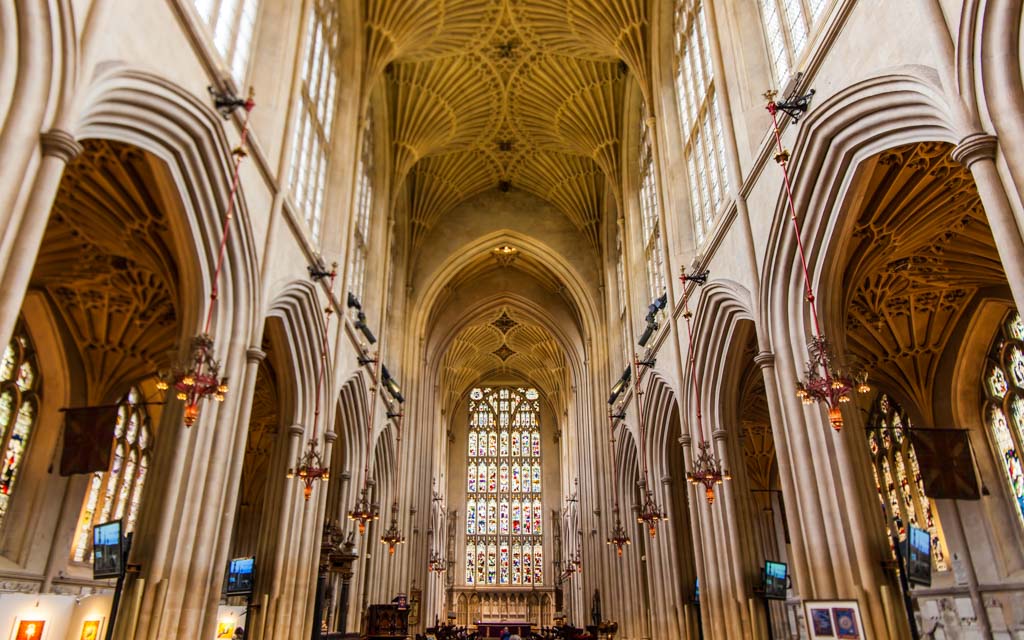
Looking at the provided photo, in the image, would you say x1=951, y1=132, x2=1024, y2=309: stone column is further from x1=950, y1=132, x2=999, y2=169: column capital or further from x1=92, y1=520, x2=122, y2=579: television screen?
x1=92, y1=520, x2=122, y2=579: television screen

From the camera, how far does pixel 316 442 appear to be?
494 inches

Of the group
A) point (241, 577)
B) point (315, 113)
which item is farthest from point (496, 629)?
point (315, 113)

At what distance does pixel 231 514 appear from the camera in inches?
386

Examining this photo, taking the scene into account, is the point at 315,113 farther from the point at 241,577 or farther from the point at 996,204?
the point at 996,204

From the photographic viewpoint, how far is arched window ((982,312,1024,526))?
13.2 metres

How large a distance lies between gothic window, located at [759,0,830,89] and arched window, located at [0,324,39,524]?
1474cm

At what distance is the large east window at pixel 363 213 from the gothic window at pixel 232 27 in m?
7.38

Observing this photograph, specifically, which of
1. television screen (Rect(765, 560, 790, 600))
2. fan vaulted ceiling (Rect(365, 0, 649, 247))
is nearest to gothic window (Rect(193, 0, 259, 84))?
fan vaulted ceiling (Rect(365, 0, 649, 247))

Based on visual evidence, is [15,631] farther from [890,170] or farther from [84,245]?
[890,170]

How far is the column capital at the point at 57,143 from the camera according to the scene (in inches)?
233

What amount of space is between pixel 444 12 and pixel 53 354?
1242 cm

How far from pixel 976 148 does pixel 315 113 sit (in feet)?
40.5

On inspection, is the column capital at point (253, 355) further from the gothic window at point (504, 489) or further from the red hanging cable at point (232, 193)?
the gothic window at point (504, 489)

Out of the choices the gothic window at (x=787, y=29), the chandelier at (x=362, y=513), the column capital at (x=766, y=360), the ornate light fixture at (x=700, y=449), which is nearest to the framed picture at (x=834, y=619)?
the column capital at (x=766, y=360)
